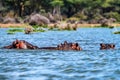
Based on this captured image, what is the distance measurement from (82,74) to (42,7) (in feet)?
417

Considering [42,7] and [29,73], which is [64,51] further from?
[42,7]

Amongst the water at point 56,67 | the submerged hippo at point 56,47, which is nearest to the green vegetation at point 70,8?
the submerged hippo at point 56,47

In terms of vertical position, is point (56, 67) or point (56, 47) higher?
point (56, 67)

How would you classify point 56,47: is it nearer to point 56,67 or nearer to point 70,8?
point 56,67

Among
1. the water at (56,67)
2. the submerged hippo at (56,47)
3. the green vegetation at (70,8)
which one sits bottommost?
the green vegetation at (70,8)

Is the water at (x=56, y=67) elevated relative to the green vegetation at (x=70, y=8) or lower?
elevated

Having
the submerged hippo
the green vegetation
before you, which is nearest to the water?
the submerged hippo

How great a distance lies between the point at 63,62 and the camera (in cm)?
2514

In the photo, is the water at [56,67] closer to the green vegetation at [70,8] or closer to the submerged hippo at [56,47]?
the submerged hippo at [56,47]

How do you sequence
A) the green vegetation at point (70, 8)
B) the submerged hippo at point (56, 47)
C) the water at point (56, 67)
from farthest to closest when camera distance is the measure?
the green vegetation at point (70, 8)
the submerged hippo at point (56, 47)
the water at point (56, 67)

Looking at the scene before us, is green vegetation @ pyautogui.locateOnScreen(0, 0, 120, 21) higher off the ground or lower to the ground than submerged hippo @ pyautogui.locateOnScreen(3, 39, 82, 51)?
lower

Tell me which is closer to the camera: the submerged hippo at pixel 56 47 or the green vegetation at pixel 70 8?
the submerged hippo at pixel 56 47

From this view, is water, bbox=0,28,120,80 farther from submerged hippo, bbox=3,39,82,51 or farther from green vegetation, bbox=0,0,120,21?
green vegetation, bbox=0,0,120,21

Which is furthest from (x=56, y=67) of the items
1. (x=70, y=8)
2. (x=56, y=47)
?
(x=70, y=8)
